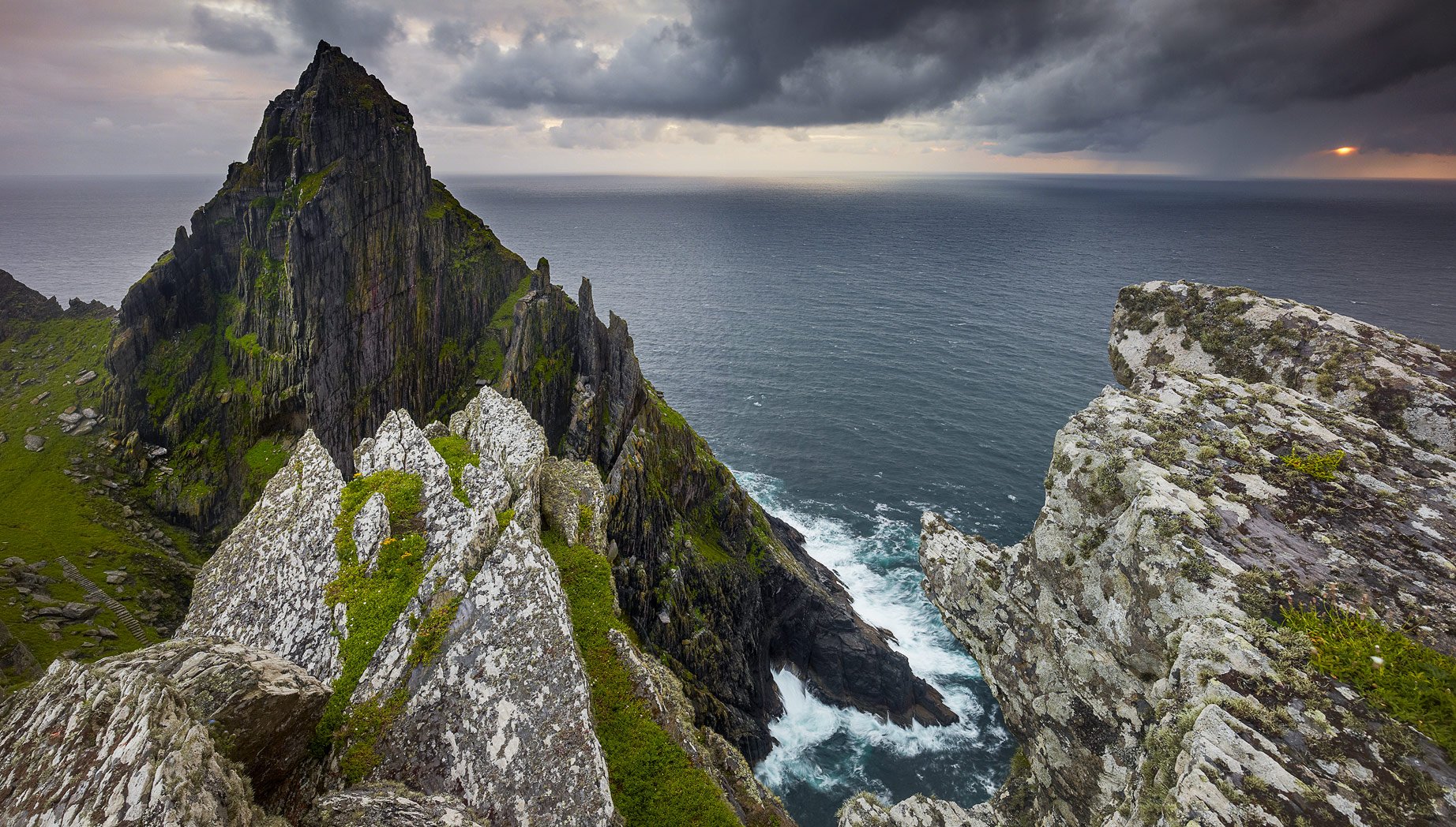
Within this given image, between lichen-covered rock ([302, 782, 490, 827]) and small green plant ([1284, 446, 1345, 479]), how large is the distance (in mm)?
18088

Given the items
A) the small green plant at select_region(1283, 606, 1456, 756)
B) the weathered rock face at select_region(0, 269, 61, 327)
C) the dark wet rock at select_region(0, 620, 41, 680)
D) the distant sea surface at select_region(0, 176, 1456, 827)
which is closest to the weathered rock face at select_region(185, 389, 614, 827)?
the small green plant at select_region(1283, 606, 1456, 756)

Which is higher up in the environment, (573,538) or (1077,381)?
(573,538)

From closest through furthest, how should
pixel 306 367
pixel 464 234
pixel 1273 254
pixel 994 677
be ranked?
pixel 994 677
pixel 306 367
pixel 464 234
pixel 1273 254

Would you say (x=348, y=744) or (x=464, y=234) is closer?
(x=348, y=744)

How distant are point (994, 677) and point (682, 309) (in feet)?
422

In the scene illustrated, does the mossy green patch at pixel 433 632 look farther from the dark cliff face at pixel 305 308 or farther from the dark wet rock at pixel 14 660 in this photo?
the dark cliff face at pixel 305 308

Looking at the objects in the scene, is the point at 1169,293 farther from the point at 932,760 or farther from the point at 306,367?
the point at 306,367

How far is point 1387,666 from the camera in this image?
877cm

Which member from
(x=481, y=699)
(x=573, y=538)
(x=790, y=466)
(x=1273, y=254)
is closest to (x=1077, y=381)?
(x=790, y=466)

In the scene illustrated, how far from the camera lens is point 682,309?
139500 millimetres

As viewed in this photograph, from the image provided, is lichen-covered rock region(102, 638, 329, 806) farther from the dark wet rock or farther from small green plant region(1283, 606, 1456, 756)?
the dark wet rock

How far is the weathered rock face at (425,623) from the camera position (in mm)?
11867

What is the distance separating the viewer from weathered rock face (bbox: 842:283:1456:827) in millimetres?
8328

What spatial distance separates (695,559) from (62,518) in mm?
52389
